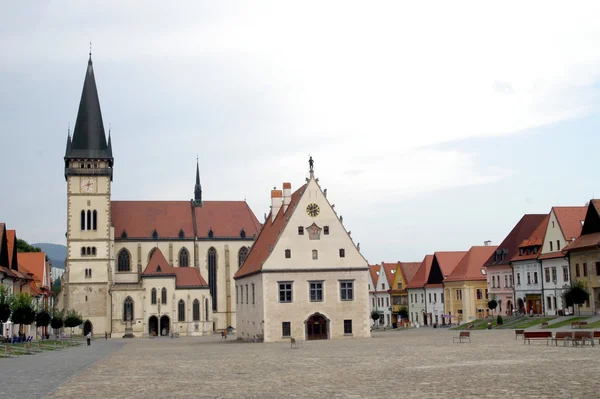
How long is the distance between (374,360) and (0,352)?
89.6ft

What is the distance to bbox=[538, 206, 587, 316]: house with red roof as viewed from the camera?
253 feet

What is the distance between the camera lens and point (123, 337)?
107 metres

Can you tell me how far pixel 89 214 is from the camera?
111 meters

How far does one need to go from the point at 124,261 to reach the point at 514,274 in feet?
189

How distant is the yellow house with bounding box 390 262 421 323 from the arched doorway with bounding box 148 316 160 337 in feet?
121

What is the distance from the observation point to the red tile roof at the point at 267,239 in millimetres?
69750

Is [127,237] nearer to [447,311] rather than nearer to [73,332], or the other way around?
[73,332]

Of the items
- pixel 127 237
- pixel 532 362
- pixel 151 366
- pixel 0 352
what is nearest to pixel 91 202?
pixel 127 237

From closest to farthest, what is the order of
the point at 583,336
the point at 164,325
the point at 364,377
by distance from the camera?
the point at 364,377 → the point at 583,336 → the point at 164,325

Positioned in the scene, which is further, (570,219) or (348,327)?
(570,219)

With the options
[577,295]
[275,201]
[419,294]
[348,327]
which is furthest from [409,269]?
[577,295]

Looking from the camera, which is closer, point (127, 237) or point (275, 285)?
point (275, 285)

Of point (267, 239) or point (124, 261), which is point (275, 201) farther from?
point (124, 261)

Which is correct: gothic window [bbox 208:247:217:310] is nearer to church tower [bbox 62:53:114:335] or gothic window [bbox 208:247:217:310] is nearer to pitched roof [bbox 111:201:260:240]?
pitched roof [bbox 111:201:260:240]
